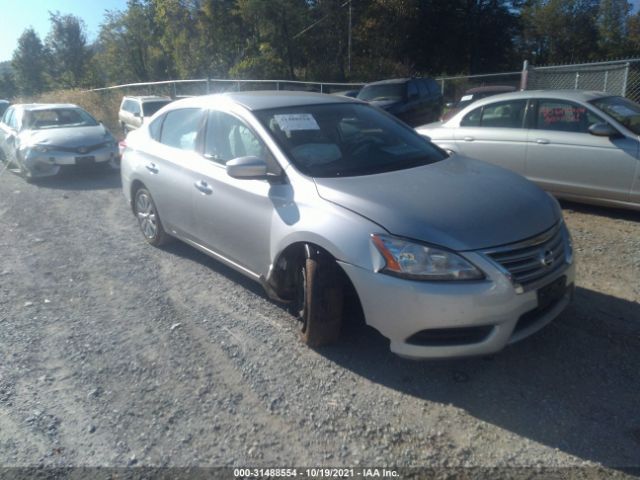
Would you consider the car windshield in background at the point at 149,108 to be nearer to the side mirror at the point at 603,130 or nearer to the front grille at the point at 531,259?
the side mirror at the point at 603,130

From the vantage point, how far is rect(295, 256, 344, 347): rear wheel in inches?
139

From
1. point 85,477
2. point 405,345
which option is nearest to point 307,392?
point 405,345

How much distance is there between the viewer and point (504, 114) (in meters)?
7.39

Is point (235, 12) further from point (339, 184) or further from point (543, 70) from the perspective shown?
point (339, 184)

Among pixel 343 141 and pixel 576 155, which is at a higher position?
pixel 343 141

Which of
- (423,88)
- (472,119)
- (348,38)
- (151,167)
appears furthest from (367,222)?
(348,38)

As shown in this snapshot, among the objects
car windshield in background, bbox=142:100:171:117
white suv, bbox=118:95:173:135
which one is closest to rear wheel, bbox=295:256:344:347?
white suv, bbox=118:95:173:135

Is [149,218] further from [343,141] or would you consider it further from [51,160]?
[51,160]

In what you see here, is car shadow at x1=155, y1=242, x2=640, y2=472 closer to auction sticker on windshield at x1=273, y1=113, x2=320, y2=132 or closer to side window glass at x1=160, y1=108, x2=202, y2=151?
auction sticker on windshield at x1=273, y1=113, x2=320, y2=132

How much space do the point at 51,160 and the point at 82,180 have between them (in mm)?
712

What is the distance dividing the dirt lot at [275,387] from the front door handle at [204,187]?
909 millimetres

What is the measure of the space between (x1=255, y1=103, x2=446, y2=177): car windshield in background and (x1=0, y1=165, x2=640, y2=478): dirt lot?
1.23 m

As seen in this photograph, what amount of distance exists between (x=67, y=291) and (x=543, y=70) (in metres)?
10.9

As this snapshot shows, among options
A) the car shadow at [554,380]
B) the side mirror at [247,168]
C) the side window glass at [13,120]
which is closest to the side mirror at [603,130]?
the car shadow at [554,380]
